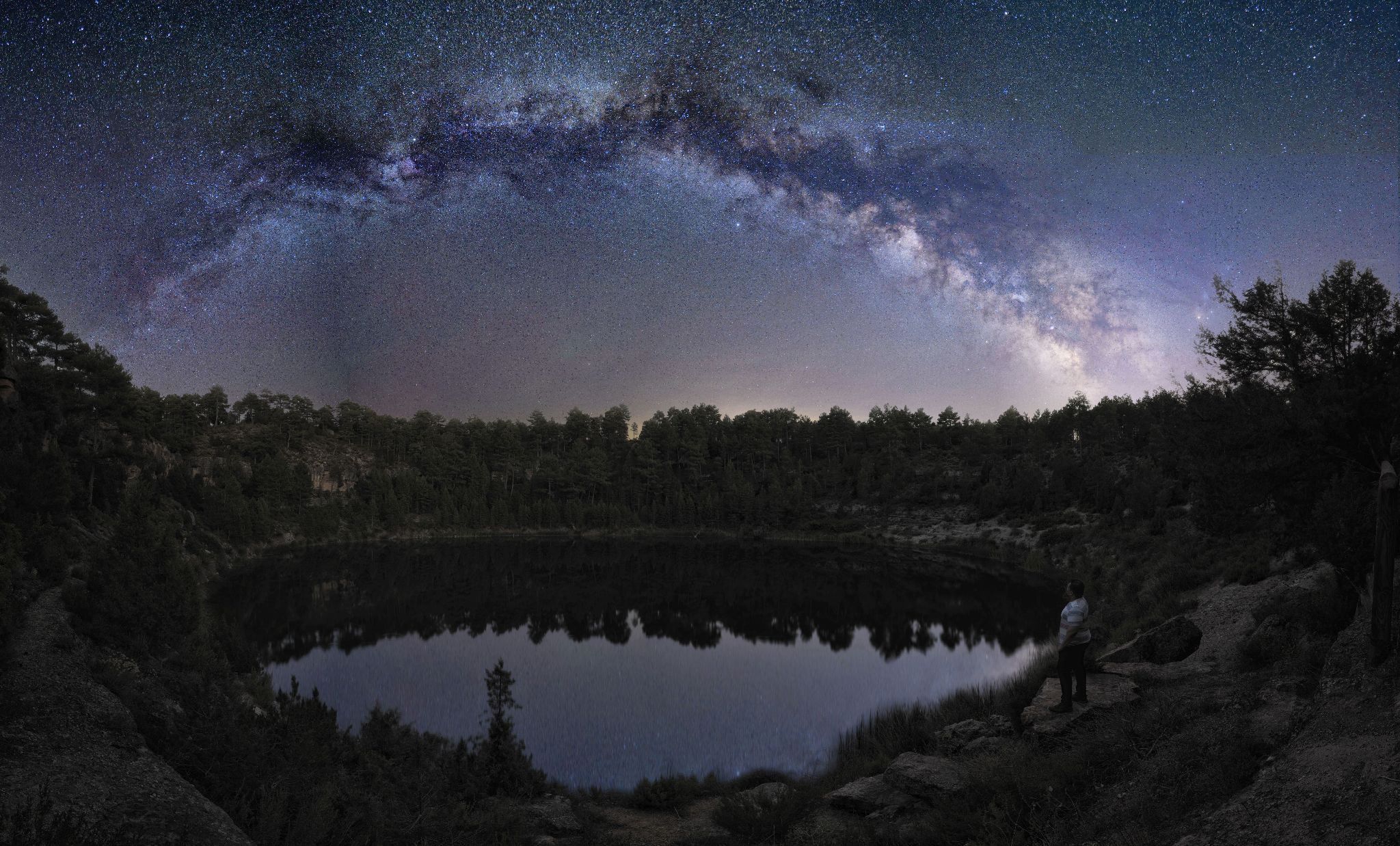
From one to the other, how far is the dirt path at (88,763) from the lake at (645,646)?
7.84 meters

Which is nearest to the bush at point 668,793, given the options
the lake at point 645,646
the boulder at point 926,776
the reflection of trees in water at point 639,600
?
the lake at point 645,646

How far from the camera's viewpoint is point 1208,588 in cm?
1981

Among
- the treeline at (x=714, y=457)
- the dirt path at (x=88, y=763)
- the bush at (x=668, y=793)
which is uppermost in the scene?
the treeline at (x=714, y=457)

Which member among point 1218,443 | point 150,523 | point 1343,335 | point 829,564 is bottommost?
point 829,564

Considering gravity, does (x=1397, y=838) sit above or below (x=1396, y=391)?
below

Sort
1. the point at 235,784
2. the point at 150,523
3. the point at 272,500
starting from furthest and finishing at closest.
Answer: the point at 272,500 < the point at 150,523 < the point at 235,784

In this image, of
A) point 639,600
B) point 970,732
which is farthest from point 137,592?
point 639,600

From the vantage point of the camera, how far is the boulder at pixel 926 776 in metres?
9.44

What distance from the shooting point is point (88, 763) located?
8.10 m

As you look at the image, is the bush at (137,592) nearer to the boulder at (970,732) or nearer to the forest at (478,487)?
the forest at (478,487)

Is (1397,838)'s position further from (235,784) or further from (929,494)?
(929,494)

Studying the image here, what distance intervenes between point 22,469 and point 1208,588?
128ft

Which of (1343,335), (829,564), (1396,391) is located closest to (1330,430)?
(1396,391)

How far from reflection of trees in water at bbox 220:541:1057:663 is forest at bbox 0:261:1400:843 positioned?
5.22m
